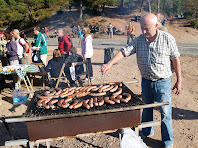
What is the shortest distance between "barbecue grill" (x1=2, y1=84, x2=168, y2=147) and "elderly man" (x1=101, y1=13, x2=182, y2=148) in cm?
52

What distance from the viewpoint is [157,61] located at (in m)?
2.91

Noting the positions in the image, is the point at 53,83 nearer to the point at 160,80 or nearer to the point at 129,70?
the point at 129,70

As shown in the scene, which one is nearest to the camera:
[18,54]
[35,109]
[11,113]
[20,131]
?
[35,109]

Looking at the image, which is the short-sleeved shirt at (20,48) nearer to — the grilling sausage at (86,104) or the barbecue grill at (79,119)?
the barbecue grill at (79,119)

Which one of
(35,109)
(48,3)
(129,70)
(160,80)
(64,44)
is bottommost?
(129,70)

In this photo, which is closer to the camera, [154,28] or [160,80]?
[154,28]

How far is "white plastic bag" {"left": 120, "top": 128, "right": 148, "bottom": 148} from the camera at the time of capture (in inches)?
100

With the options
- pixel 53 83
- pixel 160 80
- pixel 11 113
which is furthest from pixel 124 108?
pixel 53 83

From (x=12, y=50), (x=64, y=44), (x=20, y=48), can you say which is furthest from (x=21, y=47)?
(x=64, y=44)

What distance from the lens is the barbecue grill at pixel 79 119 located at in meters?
2.50

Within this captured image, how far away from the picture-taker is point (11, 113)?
493 cm

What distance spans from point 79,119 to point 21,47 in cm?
458

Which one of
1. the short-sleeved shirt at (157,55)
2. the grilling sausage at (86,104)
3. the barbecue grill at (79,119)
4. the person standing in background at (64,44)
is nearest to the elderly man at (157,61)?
the short-sleeved shirt at (157,55)

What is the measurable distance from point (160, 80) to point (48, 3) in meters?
45.4
